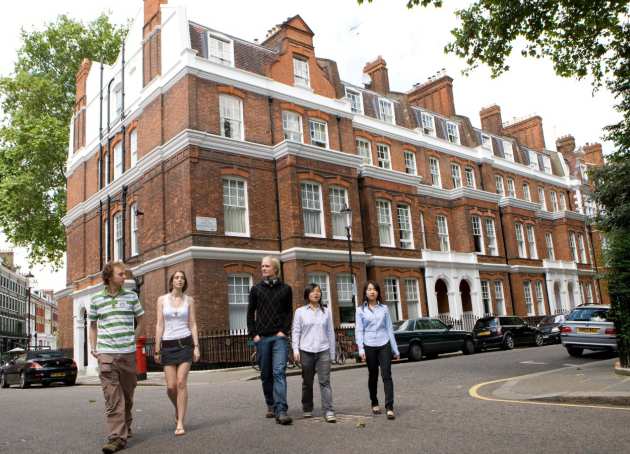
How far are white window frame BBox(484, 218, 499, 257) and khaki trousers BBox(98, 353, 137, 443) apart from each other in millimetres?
30365

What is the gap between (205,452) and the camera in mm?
5406

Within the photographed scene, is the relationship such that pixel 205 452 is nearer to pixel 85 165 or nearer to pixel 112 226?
pixel 112 226

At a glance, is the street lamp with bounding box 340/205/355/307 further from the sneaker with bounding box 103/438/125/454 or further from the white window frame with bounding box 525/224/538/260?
the white window frame with bounding box 525/224/538/260

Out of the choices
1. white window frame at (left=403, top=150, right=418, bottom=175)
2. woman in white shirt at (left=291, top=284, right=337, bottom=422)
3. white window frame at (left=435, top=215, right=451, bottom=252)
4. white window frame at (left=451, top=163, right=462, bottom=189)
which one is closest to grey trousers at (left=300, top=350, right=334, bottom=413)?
woman in white shirt at (left=291, top=284, right=337, bottom=422)

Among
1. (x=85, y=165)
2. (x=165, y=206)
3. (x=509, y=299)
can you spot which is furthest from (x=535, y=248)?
(x=85, y=165)

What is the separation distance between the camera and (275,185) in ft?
75.9

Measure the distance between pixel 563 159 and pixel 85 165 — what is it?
119ft

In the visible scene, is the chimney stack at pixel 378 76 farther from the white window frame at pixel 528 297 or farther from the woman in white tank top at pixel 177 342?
the woman in white tank top at pixel 177 342

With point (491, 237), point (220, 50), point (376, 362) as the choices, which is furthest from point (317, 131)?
point (376, 362)

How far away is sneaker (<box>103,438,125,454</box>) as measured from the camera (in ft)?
18.3

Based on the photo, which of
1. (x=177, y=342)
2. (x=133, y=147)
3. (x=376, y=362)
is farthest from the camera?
(x=133, y=147)

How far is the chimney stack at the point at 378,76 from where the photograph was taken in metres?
33.5

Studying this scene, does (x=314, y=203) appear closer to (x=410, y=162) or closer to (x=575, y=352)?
(x=410, y=162)

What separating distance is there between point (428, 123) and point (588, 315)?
19.7 metres
